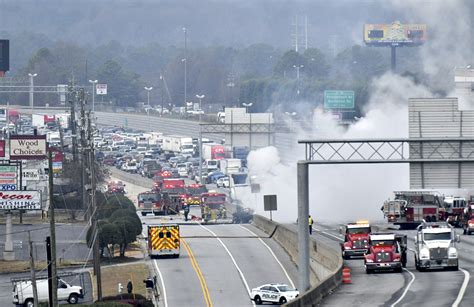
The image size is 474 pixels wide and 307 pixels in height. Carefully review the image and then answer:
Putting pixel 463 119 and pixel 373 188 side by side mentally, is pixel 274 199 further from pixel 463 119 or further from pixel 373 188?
pixel 463 119

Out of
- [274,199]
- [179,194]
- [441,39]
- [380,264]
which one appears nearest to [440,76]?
[441,39]

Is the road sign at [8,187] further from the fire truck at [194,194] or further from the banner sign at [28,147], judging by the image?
the fire truck at [194,194]

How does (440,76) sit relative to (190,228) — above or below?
above

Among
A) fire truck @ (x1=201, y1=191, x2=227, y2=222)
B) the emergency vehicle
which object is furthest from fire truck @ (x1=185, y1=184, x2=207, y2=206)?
the emergency vehicle

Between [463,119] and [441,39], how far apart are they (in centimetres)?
9420

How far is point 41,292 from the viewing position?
64.0m

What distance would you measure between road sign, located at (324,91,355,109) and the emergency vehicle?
86324 millimetres

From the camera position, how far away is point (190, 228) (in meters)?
92.1

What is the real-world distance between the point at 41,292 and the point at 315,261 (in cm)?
1253

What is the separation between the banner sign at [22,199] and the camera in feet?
279

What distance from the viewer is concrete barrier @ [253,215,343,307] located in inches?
1828

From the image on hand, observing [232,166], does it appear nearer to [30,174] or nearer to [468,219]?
[30,174]

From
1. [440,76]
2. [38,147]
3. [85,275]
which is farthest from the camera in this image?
[440,76]

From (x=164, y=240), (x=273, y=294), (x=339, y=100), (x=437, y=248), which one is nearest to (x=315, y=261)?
(x=164, y=240)
